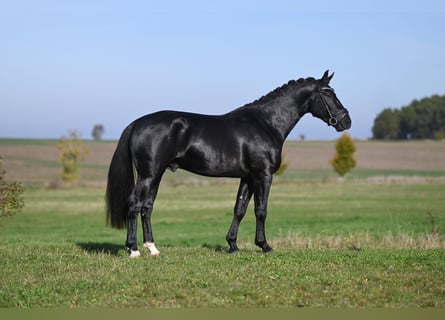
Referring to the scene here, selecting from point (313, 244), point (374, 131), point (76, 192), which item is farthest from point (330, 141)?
point (313, 244)

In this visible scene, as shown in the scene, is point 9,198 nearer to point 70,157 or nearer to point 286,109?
point 286,109

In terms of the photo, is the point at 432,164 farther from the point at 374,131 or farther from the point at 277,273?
the point at 277,273

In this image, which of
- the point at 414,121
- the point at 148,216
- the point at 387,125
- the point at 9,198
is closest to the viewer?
the point at 148,216

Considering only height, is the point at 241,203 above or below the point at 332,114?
below

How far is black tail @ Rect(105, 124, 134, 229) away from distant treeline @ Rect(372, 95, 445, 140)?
132721 mm

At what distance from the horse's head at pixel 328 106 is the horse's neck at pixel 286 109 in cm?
13

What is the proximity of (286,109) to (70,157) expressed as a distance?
232 ft

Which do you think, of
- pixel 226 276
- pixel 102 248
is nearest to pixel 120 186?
pixel 102 248

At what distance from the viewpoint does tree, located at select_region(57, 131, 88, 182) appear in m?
77.8

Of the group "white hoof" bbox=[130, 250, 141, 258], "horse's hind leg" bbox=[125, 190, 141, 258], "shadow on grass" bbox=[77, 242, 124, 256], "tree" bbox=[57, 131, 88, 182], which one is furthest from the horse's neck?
"tree" bbox=[57, 131, 88, 182]

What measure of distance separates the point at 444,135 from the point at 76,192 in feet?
326

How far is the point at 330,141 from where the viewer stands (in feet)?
444

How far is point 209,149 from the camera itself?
35.4 ft

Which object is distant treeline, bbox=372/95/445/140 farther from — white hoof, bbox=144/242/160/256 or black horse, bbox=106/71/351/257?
white hoof, bbox=144/242/160/256
